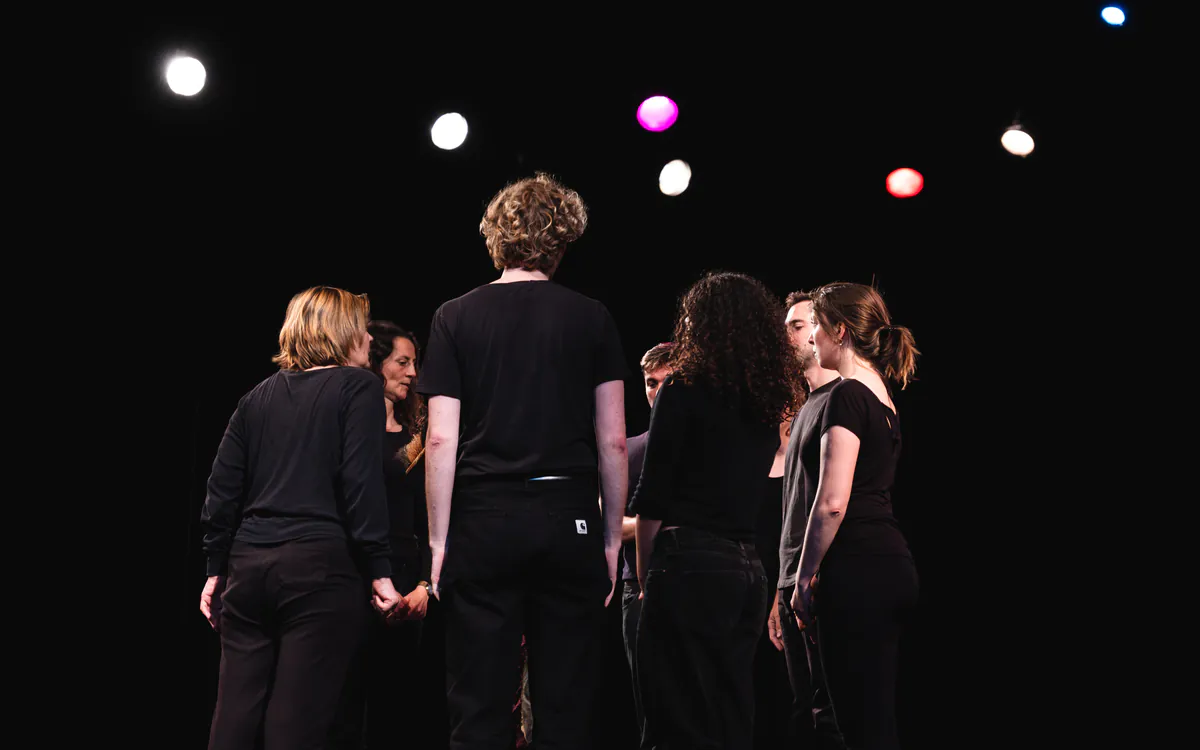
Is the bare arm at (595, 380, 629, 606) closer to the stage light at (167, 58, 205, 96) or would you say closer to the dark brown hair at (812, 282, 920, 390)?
the dark brown hair at (812, 282, 920, 390)

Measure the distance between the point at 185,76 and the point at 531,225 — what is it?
110 inches

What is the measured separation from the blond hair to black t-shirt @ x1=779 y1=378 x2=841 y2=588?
1.30 metres

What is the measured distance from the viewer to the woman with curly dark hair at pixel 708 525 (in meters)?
2.39

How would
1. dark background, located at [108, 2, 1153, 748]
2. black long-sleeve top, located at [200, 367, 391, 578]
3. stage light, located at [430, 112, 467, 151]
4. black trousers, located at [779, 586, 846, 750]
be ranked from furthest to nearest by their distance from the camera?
stage light, located at [430, 112, 467, 151] → dark background, located at [108, 2, 1153, 748] → black trousers, located at [779, 586, 846, 750] → black long-sleeve top, located at [200, 367, 391, 578]

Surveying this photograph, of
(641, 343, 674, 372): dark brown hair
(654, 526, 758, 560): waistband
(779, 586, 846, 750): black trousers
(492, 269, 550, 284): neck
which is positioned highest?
(492, 269, 550, 284): neck

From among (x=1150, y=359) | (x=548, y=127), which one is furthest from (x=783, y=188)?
(x=1150, y=359)

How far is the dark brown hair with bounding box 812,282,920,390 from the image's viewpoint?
9.26 ft

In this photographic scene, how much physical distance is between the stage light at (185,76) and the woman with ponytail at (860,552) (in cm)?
314

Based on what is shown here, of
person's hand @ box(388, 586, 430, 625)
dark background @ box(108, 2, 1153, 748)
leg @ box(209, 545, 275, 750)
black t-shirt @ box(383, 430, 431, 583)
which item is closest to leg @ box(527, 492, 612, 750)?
leg @ box(209, 545, 275, 750)

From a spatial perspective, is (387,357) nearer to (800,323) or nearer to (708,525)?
(800,323)

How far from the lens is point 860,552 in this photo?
2.57m

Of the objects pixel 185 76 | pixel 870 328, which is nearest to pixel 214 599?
pixel 870 328

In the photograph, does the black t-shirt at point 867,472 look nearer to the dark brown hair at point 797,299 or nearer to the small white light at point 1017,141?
the dark brown hair at point 797,299

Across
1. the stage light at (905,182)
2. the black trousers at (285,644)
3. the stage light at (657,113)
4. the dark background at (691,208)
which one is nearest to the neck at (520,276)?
the black trousers at (285,644)
